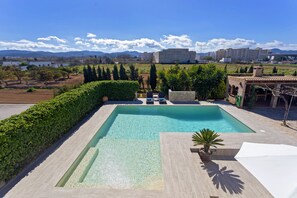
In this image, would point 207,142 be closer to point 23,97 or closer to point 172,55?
point 23,97

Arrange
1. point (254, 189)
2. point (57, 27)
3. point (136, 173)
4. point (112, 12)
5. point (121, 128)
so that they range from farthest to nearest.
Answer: point (57, 27) → point (112, 12) → point (121, 128) → point (136, 173) → point (254, 189)

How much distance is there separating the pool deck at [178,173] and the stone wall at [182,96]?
8.25 metres

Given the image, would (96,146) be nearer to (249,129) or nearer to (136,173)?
(136,173)

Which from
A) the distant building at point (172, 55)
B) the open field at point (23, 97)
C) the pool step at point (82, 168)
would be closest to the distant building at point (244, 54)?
the distant building at point (172, 55)

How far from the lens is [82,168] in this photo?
7.39 metres

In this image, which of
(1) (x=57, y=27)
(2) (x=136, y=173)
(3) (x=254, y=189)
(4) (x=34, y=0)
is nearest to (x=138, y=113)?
(2) (x=136, y=173)

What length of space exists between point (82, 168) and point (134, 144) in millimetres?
3217

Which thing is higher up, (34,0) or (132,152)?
(34,0)

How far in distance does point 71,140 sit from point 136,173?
4553mm

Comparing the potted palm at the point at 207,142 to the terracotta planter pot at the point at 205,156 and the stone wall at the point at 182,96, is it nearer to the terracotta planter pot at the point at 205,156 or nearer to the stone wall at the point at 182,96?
the terracotta planter pot at the point at 205,156

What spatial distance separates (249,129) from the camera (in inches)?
443

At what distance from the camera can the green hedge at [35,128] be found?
6.26 m

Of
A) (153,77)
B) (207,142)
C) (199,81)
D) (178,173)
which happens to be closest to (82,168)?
(178,173)

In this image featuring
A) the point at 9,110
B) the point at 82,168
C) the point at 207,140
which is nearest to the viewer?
the point at 82,168
